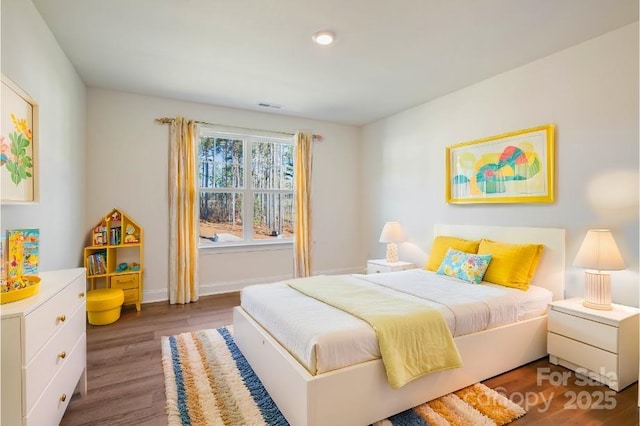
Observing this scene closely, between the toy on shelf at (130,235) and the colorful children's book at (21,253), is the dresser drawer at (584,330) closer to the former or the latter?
the colorful children's book at (21,253)

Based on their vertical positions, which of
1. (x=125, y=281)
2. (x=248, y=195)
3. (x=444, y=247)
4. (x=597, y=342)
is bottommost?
(x=597, y=342)

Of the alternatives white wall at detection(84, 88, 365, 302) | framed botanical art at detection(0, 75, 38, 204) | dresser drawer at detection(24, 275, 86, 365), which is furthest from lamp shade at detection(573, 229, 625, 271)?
framed botanical art at detection(0, 75, 38, 204)

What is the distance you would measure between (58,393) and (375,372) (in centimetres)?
164

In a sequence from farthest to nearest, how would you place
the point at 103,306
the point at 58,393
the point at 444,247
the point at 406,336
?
the point at 444,247, the point at 103,306, the point at 406,336, the point at 58,393

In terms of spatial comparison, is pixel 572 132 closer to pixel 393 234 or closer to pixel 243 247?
pixel 393 234

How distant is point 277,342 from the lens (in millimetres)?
2053

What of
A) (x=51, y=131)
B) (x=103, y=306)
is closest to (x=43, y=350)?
(x=51, y=131)

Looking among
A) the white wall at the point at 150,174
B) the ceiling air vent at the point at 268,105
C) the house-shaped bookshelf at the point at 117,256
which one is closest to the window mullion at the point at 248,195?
the white wall at the point at 150,174

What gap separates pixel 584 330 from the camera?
229 cm

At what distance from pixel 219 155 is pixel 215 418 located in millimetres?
3535

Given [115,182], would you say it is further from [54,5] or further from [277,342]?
[277,342]

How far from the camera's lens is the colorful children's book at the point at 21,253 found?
5.16 ft

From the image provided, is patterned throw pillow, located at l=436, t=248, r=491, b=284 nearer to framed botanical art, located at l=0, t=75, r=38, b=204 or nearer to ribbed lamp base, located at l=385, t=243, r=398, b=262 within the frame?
ribbed lamp base, located at l=385, t=243, r=398, b=262

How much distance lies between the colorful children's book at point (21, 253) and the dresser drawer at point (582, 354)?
3.50 meters
